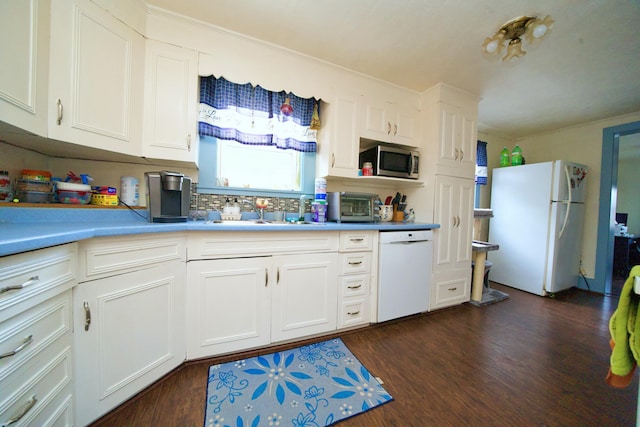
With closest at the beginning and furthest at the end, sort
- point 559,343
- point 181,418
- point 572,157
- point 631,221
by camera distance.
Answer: point 181,418, point 559,343, point 572,157, point 631,221

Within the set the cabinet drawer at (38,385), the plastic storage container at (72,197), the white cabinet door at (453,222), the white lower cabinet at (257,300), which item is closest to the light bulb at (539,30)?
the white cabinet door at (453,222)

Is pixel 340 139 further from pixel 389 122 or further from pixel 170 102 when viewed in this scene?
pixel 170 102

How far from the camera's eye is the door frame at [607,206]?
286cm

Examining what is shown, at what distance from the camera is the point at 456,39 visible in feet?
5.29

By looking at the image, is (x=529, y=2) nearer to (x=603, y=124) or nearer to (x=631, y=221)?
(x=603, y=124)

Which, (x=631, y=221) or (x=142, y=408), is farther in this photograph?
(x=631, y=221)

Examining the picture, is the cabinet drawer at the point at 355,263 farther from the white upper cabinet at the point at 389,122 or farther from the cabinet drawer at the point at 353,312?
the white upper cabinet at the point at 389,122

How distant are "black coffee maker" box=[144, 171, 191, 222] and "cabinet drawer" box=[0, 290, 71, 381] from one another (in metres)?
0.57

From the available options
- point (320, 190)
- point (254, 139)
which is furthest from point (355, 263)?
point (254, 139)

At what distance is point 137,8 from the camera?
1.37m

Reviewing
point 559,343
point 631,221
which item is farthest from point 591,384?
point 631,221

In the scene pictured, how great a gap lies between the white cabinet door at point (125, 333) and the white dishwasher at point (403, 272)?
1567 millimetres

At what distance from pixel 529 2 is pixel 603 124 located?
317 centimetres

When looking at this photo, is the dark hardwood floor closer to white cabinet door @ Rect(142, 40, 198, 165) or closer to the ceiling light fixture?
white cabinet door @ Rect(142, 40, 198, 165)
